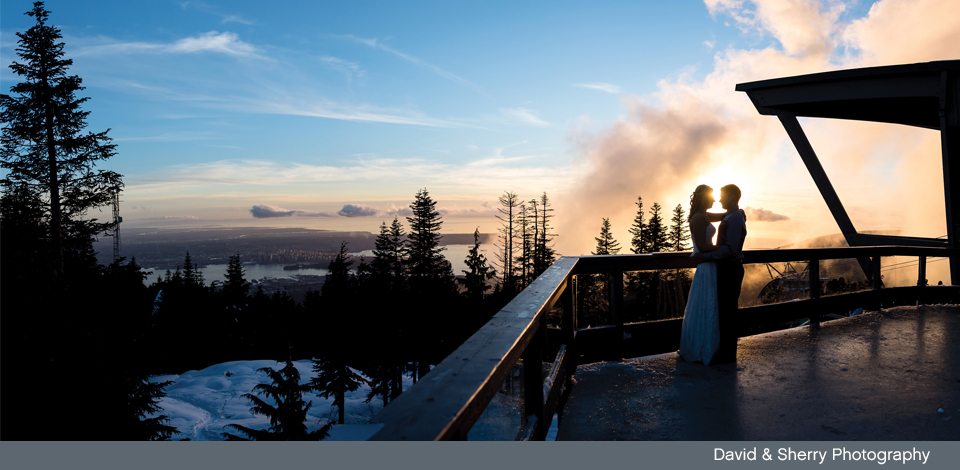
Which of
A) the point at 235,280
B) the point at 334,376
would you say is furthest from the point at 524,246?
the point at 235,280

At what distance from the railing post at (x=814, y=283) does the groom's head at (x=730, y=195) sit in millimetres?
3133

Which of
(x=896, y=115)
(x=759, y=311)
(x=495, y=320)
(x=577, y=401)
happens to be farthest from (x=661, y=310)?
(x=896, y=115)

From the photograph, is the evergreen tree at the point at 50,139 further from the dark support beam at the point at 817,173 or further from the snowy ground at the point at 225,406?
the dark support beam at the point at 817,173

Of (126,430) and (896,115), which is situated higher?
(896,115)

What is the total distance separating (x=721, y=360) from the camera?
464 cm

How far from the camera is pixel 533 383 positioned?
7.88ft

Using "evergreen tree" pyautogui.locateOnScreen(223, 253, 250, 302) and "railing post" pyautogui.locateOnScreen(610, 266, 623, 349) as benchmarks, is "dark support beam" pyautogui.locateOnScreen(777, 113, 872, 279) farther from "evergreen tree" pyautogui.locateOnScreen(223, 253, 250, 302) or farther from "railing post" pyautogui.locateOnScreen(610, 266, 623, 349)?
"evergreen tree" pyautogui.locateOnScreen(223, 253, 250, 302)

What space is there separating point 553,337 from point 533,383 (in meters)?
1.55

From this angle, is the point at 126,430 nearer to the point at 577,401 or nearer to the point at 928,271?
the point at 577,401

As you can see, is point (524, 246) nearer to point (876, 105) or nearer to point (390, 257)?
point (390, 257)

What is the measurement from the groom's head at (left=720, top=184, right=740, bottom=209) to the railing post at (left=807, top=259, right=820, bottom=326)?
Answer: 3133mm

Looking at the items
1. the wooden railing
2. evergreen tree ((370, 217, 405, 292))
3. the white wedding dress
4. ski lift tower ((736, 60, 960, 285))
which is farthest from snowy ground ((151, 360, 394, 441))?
the white wedding dress

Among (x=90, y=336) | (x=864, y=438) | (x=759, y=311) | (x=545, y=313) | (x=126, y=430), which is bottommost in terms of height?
(x=126, y=430)
